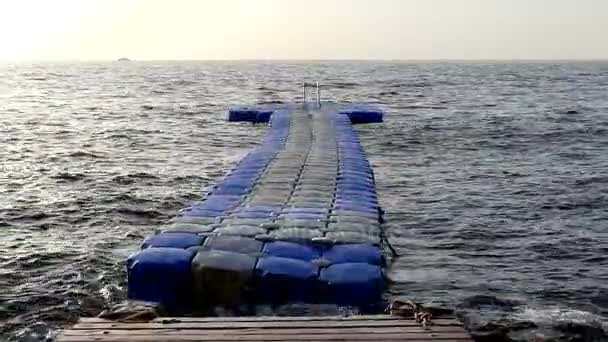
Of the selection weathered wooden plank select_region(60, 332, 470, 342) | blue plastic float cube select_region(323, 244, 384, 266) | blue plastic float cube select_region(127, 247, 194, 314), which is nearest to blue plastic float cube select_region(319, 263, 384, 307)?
blue plastic float cube select_region(323, 244, 384, 266)

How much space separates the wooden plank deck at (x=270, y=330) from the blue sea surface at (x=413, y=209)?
246cm

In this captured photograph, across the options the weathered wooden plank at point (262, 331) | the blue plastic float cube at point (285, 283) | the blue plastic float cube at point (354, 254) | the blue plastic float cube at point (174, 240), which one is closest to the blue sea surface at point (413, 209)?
the blue plastic float cube at point (174, 240)

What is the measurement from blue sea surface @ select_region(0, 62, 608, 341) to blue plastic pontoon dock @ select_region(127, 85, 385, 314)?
1.47 m

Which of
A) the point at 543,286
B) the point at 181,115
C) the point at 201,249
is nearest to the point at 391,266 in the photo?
the point at 543,286

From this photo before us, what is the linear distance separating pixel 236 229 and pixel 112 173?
13768 millimetres

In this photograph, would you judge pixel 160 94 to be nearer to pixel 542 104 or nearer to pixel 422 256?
pixel 542 104

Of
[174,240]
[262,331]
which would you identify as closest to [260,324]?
[262,331]

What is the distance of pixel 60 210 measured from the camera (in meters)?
18.7

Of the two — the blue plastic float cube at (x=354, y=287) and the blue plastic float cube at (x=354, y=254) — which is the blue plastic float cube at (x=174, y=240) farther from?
the blue plastic float cube at (x=354, y=287)

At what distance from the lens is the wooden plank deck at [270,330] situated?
7.61 metres

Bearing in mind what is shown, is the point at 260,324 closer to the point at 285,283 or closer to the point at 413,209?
the point at 285,283

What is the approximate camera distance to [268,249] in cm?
1095

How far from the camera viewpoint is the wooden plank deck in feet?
25.0

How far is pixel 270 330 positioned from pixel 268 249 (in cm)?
317
